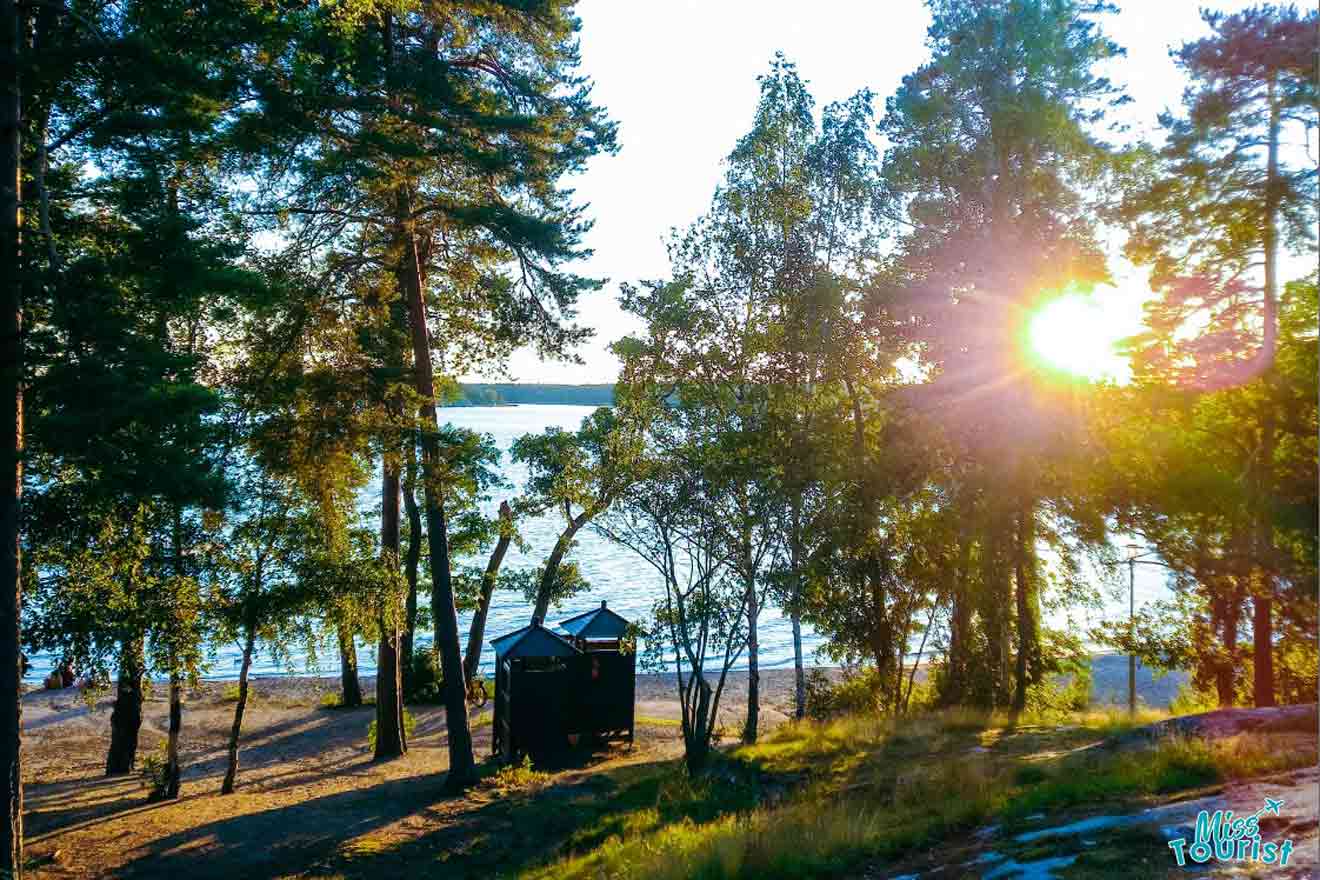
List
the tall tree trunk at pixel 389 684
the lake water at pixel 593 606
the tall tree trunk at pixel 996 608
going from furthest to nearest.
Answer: the lake water at pixel 593 606
the tall tree trunk at pixel 389 684
the tall tree trunk at pixel 996 608

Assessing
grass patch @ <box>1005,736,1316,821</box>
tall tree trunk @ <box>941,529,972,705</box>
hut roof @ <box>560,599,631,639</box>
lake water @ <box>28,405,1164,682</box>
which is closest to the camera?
grass patch @ <box>1005,736,1316,821</box>

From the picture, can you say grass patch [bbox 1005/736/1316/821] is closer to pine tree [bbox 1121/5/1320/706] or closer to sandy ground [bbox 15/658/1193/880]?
pine tree [bbox 1121/5/1320/706]

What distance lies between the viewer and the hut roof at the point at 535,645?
688 inches

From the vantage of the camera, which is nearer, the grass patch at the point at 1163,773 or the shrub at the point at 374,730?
the grass patch at the point at 1163,773

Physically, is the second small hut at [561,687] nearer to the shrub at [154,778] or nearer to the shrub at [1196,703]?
the shrub at [154,778]

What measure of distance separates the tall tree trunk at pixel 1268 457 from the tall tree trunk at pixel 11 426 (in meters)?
13.4

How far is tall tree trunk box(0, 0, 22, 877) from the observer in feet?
29.4

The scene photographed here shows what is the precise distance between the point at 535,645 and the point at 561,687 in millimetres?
1030

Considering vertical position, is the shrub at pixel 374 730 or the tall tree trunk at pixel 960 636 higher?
the tall tree trunk at pixel 960 636

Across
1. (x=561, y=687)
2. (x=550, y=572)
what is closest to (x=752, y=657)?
(x=561, y=687)

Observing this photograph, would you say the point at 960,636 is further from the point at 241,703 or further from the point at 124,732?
the point at 124,732

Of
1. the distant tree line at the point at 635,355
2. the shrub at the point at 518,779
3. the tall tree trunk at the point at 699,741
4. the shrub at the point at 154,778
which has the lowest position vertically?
the shrub at the point at 518,779

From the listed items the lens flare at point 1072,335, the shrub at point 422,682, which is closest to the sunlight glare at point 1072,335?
the lens flare at point 1072,335

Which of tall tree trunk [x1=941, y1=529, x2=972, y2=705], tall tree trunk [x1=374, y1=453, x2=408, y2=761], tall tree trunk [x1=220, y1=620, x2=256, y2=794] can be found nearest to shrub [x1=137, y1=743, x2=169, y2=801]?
tall tree trunk [x1=220, y1=620, x2=256, y2=794]
